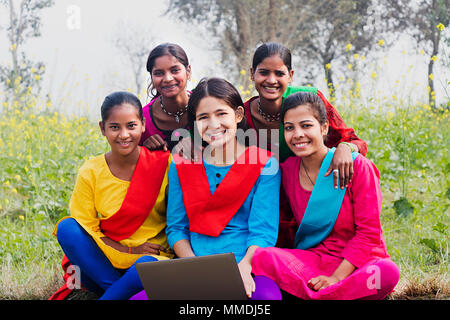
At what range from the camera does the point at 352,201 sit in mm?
2215

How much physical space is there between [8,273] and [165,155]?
1280 millimetres

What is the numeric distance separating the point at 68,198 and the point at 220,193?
1.73 m

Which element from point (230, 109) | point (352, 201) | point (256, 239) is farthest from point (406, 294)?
point (230, 109)

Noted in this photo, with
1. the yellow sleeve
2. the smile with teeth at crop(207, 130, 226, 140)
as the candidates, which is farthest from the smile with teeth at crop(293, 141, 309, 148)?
the yellow sleeve

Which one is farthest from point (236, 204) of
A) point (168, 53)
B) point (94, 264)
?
point (168, 53)

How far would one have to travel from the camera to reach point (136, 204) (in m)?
2.39

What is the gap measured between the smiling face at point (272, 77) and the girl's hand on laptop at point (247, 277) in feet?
3.19

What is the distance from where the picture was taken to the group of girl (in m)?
2.12

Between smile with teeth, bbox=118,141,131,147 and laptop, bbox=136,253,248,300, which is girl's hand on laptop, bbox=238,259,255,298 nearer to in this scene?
laptop, bbox=136,253,248,300

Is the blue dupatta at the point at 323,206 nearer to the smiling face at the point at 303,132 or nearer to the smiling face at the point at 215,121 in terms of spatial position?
the smiling face at the point at 303,132

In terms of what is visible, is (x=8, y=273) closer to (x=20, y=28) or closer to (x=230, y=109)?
→ (x=230, y=109)

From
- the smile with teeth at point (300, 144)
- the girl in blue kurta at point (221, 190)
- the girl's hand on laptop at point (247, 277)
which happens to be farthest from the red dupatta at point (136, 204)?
the smile with teeth at point (300, 144)

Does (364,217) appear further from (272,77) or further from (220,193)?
(272,77)

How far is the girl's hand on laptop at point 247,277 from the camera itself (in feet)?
6.54
